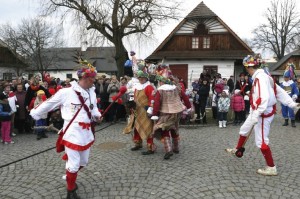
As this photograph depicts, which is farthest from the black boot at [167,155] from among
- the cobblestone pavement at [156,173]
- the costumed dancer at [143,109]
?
the costumed dancer at [143,109]

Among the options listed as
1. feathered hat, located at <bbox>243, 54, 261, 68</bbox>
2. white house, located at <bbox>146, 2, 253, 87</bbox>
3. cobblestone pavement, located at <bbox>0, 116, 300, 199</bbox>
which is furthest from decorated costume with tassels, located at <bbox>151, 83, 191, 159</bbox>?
white house, located at <bbox>146, 2, 253, 87</bbox>

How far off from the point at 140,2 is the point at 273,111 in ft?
60.1

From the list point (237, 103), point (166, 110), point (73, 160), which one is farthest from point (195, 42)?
point (73, 160)

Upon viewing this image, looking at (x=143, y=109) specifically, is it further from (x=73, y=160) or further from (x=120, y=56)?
(x=120, y=56)

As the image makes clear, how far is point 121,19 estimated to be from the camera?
2205 centimetres

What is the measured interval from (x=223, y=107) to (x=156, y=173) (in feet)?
18.5

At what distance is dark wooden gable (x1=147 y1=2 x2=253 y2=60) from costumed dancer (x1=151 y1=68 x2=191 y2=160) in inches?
764

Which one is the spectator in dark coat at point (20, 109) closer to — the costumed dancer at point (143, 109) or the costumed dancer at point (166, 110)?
the costumed dancer at point (143, 109)

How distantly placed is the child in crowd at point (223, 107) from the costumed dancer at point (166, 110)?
4208 millimetres

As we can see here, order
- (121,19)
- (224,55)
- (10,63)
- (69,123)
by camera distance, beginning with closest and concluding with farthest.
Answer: (69,123) → (121,19) → (224,55) → (10,63)

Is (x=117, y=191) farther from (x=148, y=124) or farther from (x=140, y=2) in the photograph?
(x=140, y=2)

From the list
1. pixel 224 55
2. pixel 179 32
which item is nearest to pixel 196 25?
pixel 179 32

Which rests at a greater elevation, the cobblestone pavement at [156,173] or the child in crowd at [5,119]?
the child in crowd at [5,119]

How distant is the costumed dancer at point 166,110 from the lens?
654 cm
